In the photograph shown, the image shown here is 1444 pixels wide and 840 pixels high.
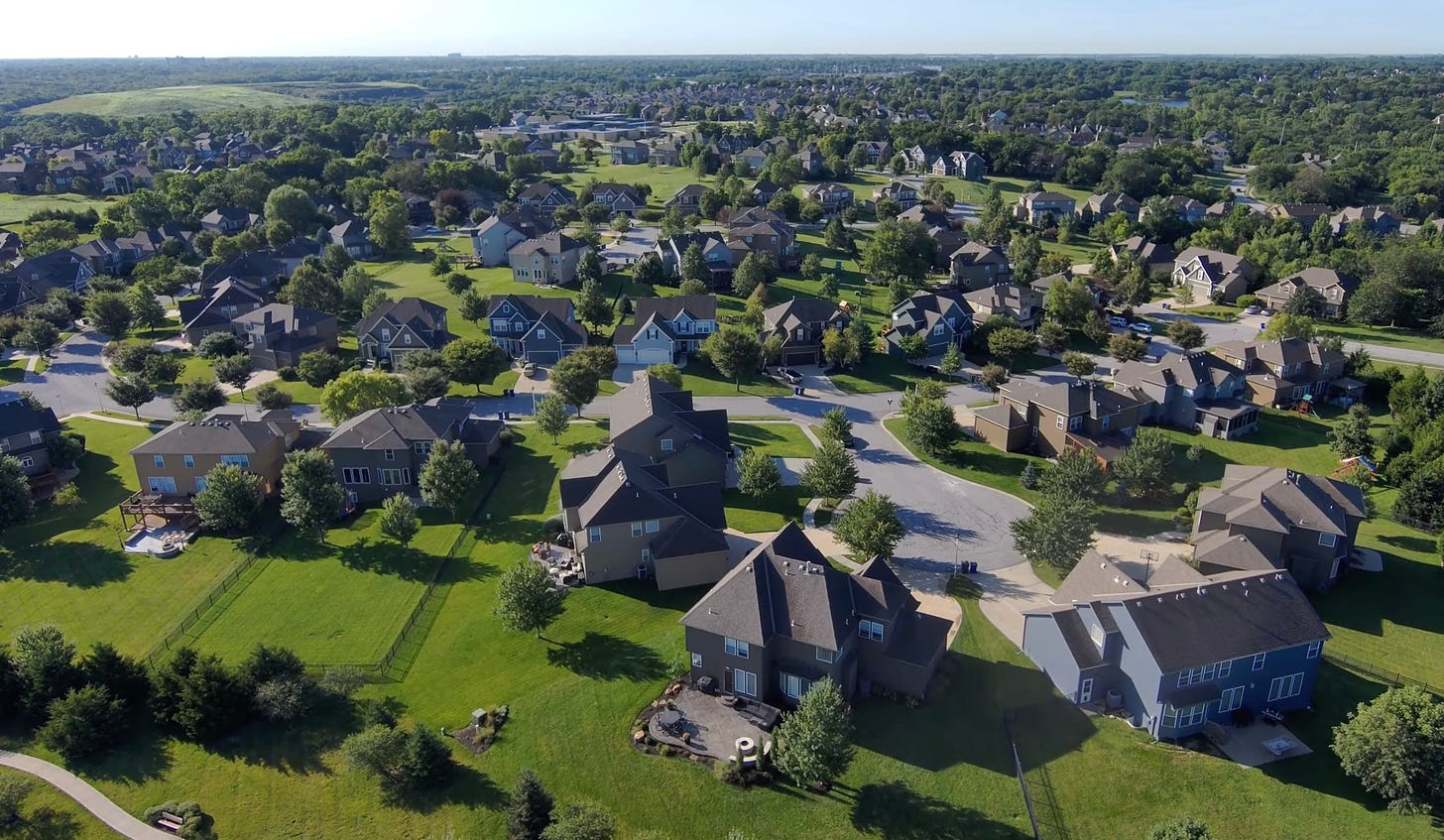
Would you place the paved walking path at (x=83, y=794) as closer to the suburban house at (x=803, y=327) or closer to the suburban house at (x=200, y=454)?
the suburban house at (x=200, y=454)

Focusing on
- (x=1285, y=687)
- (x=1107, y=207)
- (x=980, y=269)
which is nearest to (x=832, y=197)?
(x=1107, y=207)

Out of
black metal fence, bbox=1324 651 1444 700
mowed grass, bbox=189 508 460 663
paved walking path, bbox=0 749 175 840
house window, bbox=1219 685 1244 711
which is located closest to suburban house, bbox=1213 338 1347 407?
black metal fence, bbox=1324 651 1444 700

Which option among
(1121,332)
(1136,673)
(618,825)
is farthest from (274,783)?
(1121,332)

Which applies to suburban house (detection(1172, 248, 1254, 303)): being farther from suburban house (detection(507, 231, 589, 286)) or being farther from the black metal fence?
suburban house (detection(507, 231, 589, 286))

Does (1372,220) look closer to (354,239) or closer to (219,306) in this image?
(354,239)

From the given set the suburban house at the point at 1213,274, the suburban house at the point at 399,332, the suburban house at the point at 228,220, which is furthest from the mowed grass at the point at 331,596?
the suburban house at the point at 228,220

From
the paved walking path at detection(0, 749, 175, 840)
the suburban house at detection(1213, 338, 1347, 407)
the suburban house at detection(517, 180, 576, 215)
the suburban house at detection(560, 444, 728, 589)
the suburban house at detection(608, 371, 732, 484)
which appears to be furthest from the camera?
the suburban house at detection(517, 180, 576, 215)

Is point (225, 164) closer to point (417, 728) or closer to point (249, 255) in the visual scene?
point (249, 255)
